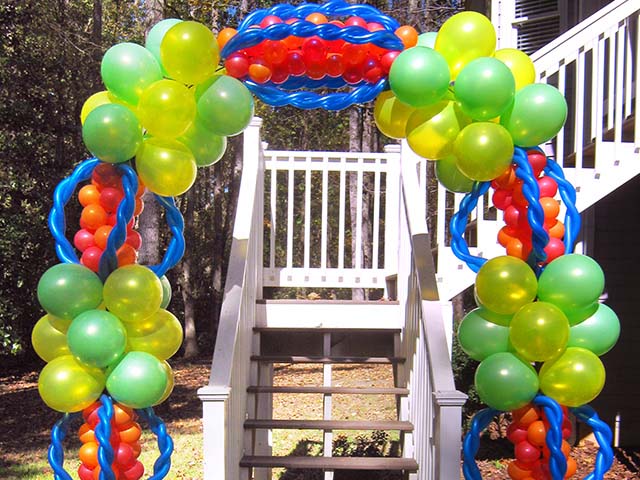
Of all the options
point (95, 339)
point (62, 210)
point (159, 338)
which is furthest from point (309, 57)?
point (95, 339)

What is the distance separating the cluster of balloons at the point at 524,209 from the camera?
3.03 meters

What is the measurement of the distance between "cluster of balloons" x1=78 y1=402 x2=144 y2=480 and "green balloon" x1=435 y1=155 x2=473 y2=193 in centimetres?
182

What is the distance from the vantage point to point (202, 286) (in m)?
17.2

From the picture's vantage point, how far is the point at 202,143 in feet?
10.6

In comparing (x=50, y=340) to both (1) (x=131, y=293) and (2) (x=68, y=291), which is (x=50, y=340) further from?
(1) (x=131, y=293)

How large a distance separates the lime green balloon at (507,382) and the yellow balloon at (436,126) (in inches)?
38.7

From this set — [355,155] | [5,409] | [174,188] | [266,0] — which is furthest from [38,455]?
[266,0]

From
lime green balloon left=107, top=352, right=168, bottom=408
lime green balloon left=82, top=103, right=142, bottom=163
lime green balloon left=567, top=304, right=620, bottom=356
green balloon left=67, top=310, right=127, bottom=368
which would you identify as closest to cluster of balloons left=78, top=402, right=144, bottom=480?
lime green balloon left=107, top=352, right=168, bottom=408

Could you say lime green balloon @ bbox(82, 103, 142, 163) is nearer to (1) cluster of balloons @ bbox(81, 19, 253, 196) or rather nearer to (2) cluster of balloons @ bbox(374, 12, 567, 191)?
(1) cluster of balloons @ bbox(81, 19, 253, 196)

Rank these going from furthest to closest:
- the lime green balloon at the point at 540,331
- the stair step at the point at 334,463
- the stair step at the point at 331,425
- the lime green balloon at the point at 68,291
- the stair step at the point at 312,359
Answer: the stair step at the point at 312,359 → the stair step at the point at 331,425 → the stair step at the point at 334,463 → the lime green balloon at the point at 68,291 → the lime green balloon at the point at 540,331

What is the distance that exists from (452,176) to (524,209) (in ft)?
1.27

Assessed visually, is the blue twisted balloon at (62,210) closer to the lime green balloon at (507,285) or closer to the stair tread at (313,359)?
the stair tread at (313,359)

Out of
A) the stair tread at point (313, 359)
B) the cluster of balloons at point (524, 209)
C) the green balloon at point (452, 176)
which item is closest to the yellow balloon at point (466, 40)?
the green balloon at point (452, 176)

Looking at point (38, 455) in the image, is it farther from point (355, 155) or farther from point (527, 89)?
point (527, 89)
